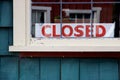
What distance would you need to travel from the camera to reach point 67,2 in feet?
7.07

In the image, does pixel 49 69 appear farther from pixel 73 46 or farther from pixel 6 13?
pixel 6 13

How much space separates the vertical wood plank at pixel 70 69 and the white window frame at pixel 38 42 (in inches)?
6.0

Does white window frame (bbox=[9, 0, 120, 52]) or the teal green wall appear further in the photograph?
the teal green wall

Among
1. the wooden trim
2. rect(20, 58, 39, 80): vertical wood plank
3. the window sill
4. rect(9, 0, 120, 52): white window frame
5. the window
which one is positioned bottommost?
rect(20, 58, 39, 80): vertical wood plank

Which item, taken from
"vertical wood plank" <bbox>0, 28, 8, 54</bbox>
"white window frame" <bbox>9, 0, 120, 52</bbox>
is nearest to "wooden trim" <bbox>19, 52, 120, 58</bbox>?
"white window frame" <bbox>9, 0, 120, 52</bbox>

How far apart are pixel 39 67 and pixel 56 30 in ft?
0.96

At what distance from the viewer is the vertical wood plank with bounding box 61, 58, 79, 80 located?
221 centimetres

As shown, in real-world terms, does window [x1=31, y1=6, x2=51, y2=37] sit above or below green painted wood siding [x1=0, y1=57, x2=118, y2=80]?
above

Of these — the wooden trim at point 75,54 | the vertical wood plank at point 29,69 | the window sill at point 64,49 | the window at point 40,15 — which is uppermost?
the window at point 40,15

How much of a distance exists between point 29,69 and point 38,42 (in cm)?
22

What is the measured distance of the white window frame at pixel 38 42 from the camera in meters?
2.06

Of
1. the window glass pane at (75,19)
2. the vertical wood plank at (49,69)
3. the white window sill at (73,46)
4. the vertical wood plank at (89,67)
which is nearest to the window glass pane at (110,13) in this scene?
the window glass pane at (75,19)

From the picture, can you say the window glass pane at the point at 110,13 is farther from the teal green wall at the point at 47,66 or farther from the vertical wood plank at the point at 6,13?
the vertical wood plank at the point at 6,13

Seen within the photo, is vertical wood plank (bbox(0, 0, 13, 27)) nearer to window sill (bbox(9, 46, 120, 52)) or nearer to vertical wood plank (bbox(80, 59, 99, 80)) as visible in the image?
window sill (bbox(9, 46, 120, 52))
